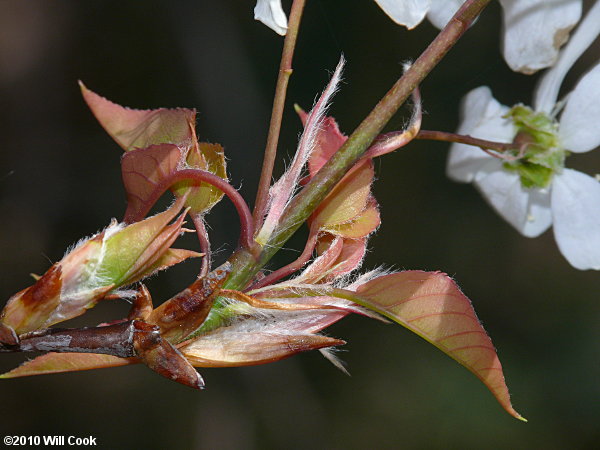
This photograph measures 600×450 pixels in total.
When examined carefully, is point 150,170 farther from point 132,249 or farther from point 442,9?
point 442,9

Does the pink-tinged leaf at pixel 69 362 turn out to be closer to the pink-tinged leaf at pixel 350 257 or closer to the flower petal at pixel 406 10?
the pink-tinged leaf at pixel 350 257

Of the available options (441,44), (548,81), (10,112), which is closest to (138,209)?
(441,44)

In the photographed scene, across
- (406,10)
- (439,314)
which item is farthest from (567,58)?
(439,314)

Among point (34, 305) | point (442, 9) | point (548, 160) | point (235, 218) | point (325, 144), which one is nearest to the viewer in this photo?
point (34, 305)

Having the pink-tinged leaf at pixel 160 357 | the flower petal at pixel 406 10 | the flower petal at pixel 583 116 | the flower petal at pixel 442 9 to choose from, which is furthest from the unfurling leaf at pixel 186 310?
the flower petal at pixel 583 116

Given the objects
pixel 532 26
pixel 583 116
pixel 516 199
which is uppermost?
pixel 532 26

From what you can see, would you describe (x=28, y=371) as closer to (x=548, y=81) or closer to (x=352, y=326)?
(x=548, y=81)
